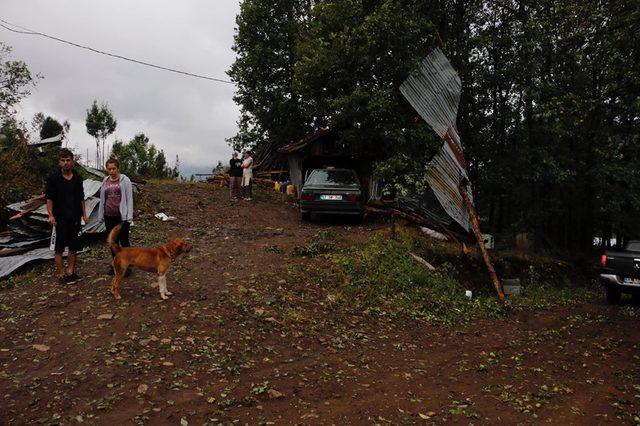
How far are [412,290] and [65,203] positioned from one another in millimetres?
7028

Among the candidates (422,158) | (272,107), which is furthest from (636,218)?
(272,107)

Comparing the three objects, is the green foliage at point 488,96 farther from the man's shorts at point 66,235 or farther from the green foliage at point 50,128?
the green foliage at point 50,128

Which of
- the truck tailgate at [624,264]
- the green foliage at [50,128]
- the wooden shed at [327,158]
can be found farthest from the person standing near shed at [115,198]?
the green foliage at [50,128]

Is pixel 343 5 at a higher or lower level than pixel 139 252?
higher

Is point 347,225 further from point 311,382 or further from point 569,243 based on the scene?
point 569,243

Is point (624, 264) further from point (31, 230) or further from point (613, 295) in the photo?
point (31, 230)

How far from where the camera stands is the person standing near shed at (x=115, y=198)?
7186mm

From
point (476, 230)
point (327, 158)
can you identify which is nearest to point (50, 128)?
point (327, 158)

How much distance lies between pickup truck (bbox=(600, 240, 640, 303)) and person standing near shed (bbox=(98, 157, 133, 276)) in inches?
420

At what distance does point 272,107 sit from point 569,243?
57.0ft

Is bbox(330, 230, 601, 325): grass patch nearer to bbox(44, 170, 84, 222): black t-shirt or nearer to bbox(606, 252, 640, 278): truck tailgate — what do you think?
bbox(606, 252, 640, 278): truck tailgate

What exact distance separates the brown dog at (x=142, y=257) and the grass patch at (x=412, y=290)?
3596 millimetres

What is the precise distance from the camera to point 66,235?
731 cm

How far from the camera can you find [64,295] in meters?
7.18
